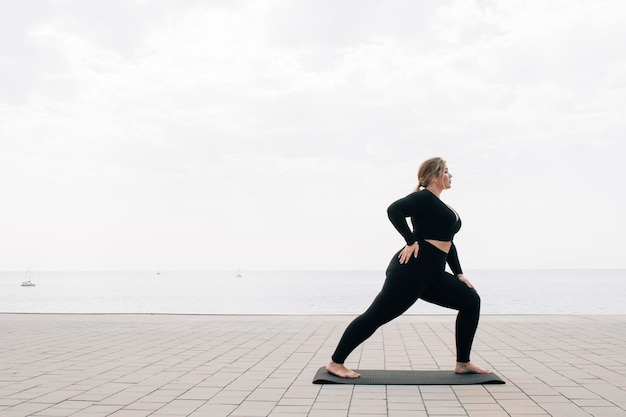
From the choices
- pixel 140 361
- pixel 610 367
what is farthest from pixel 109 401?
pixel 610 367

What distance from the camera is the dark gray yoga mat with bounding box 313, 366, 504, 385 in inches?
176

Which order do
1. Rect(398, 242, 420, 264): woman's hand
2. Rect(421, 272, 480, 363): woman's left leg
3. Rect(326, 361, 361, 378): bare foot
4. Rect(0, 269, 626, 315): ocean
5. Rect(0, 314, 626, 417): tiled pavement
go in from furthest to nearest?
Rect(0, 269, 626, 315): ocean
Rect(326, 361, 361, 378): bare foot
Rect(421, 272, 480, 363): woman's left leg
Rect(398, 242, 420, 264): woman's hand
Rect(0, 314, 626, 417): tiled pavement

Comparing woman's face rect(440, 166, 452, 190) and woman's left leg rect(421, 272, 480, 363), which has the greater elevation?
woman's face rect(440, 166, 452, 190)

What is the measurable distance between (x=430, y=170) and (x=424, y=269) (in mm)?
811

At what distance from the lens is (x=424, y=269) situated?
4.36m

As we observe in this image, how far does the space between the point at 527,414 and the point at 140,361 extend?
3.87 m

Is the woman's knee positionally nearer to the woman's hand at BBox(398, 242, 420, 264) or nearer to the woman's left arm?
the woman's left arm

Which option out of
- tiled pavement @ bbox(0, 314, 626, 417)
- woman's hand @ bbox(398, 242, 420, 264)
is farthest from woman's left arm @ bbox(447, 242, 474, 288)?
tiled pavement @ bbox(0, 314, 626, 417)

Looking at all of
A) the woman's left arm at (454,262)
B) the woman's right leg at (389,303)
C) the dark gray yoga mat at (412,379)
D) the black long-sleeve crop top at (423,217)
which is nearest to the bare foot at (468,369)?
the dark gray yoga mat at (412,379)

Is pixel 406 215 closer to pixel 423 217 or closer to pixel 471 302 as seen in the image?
pixel 423 217

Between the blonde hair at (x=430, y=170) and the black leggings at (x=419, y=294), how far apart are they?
1.69 ft

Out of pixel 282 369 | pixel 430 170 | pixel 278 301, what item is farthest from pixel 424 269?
pixel 278 301

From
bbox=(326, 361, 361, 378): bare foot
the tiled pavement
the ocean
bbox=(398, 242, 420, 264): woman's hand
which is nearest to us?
the tiled pavement

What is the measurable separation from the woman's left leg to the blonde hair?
760mm
